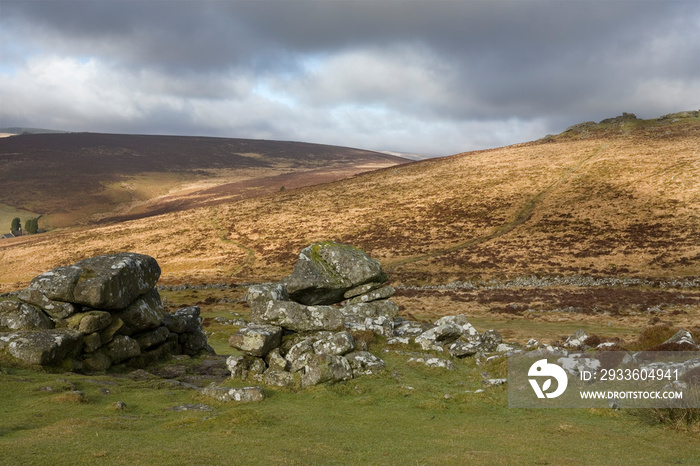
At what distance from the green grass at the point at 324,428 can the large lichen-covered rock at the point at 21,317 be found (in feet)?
11.1

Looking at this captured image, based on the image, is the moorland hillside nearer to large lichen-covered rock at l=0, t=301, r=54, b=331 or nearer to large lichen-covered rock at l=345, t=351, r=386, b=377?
large lichen-covered rock at l=345, t=351, r=386, b=377

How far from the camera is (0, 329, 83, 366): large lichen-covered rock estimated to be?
2141 cm

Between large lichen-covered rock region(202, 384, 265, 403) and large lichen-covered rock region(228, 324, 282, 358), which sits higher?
large lichen-covered rock region(228, 324, 282, 358)

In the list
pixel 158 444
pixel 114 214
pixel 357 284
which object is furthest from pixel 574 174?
pixel 114 214

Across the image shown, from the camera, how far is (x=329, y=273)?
29.0 meters

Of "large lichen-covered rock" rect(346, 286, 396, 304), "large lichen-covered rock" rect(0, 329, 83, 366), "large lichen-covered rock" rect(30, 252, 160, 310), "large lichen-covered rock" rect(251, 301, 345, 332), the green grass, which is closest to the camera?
the green grass

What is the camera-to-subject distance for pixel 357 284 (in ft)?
98.2

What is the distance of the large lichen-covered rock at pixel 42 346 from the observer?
70.2 feet

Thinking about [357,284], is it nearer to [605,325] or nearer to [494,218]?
[605,325]

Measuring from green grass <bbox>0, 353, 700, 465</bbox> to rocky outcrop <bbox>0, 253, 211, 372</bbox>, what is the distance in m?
1.76

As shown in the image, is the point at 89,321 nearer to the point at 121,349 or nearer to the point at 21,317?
the point at 121,349

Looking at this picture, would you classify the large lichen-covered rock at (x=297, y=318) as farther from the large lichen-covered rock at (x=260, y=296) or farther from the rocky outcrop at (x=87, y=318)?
the rocky outcrop at (x=87, y=318)

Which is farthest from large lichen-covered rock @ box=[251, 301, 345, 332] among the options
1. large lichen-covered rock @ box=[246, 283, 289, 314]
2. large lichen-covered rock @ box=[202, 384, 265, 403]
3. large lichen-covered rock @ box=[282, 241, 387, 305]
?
large lichen-covered rock @ box=[202, 384, 265, 403]

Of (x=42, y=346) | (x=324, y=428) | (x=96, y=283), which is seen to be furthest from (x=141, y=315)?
(x=324, y=428)
